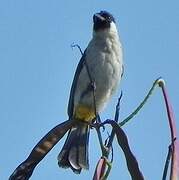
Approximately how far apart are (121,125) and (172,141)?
0.22 meters

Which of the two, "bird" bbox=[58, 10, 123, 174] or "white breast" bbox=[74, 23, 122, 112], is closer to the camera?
"bird" bbox=[58, 10, 123, 174]

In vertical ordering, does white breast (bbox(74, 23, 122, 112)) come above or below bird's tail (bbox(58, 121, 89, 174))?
above

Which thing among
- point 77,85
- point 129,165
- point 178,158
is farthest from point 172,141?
point 77,85

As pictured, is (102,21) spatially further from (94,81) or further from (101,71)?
(94,81)

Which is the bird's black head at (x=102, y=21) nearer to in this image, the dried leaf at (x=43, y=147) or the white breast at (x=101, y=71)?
the white breast at (x=101, y=71)

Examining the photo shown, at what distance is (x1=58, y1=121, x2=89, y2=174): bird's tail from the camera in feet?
9.93

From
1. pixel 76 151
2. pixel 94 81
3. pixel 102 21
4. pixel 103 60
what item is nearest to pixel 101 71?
pixel 103 60

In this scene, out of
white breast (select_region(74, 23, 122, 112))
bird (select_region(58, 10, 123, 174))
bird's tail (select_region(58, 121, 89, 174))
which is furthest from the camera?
white breast (select_region(74, 23, 122, 112))

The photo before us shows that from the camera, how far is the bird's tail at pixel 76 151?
3025mm

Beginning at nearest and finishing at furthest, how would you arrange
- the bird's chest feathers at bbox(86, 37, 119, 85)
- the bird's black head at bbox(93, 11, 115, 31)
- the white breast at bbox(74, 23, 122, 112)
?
1. the white breast at bbox(74, 23, 122, 112)
2. the bird's chest feathers at bbox(86, 37, 119, 85)
3. the bird's black head at bbox(93, 11, 115, 31)

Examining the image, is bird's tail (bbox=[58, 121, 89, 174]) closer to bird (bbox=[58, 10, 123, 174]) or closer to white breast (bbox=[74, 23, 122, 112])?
bird (bbox=[58, 10, 123, 174])

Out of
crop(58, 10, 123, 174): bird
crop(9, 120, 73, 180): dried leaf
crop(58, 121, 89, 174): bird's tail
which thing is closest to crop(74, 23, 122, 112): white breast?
crop(58, 10, 123, 174): bird

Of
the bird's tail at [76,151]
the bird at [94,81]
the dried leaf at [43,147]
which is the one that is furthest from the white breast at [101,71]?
the dried leaf at [43,147]

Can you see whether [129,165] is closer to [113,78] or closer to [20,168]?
[20,168]
